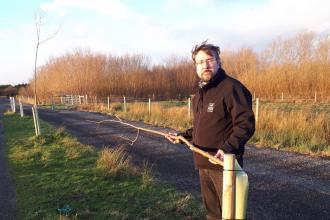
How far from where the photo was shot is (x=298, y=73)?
3609cm

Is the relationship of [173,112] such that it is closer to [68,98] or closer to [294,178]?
[294,178]

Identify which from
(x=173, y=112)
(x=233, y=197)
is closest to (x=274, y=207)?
(x=233, y=197)

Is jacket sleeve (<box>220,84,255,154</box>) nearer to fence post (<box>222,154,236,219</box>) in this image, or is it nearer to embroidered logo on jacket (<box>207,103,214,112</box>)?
embroidered logo on jacket (<box>207,103,214,112</box>)

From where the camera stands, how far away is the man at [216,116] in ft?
9.53

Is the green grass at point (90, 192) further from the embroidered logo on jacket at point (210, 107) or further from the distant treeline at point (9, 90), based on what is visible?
the distant treeline at point (9, 90)

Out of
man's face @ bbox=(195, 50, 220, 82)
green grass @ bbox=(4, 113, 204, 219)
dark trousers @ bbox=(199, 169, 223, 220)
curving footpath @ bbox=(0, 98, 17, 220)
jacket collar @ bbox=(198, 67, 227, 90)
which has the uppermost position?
man's face @ bbox=(195, 50, 220, 82)

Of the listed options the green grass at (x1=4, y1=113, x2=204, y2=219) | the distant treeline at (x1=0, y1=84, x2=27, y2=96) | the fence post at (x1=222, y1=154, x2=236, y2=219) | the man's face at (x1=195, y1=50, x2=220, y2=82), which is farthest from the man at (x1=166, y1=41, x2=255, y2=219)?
the distant treeline at (x1=0, y1=84, x2=27, y2=96)

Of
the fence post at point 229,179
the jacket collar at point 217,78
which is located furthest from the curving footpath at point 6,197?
the fence post at point 229,179

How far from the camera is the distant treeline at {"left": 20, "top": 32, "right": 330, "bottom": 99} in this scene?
118ft

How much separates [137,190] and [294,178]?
3.06m

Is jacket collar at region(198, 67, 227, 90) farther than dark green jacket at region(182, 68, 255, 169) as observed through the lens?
Yes

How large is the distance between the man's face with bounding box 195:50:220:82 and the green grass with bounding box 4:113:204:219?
248cm

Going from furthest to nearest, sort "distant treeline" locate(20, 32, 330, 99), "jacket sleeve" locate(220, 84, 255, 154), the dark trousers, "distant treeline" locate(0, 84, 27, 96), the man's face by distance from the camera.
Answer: "distant treeline" locate(0, 84, 27, 96), "distant treeline" locate(20, 32, 330, 99), the dark trousers, the man's face, "jacket sleeve" locate(220, 84, 255, 154)

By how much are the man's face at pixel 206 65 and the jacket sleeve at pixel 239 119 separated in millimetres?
239
